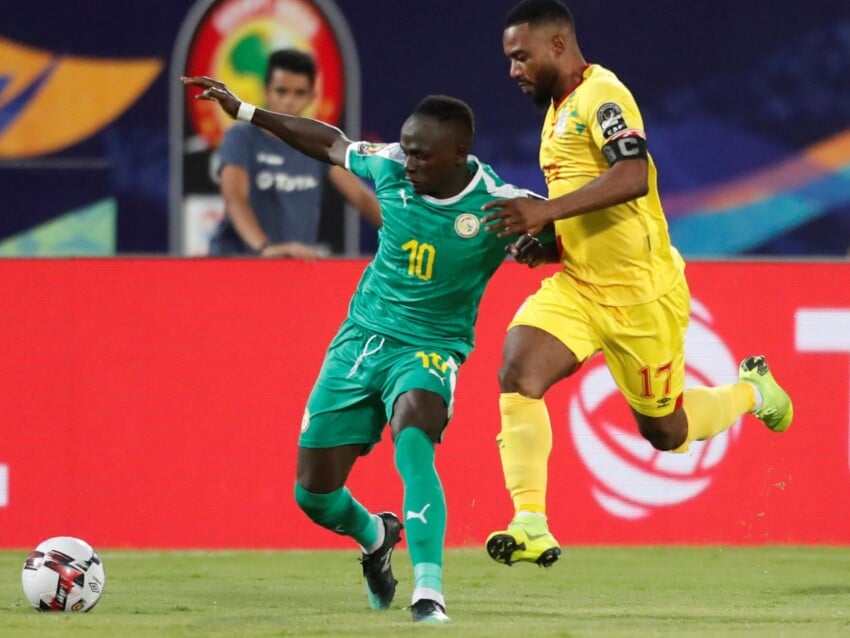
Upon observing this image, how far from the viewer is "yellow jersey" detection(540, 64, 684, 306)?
23.1 ft

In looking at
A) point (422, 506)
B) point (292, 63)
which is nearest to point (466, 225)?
point (422, 506)

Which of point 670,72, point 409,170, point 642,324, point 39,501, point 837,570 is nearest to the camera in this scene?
point 409,170

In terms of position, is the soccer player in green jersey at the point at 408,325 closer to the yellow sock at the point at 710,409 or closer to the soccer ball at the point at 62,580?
the soccer ball at the point at 62,580

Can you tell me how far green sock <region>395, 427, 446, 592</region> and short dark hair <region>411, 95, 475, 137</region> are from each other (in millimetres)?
1051

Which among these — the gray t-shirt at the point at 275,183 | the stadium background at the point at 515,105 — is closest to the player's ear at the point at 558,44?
the gray t-shirt at the point at 275,183

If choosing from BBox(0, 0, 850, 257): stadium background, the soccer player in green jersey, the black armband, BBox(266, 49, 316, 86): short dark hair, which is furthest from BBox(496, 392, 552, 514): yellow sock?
BBox(0, 0, 850, 257): stadium background

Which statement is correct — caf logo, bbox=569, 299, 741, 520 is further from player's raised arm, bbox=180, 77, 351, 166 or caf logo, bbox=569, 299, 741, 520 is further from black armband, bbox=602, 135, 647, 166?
black armband, bbox=602, 135, 647, 166

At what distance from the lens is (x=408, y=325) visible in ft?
22.7

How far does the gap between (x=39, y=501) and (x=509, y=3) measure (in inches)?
245

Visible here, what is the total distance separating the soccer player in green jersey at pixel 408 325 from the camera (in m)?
6.54

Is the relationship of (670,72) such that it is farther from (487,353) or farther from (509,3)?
(487,353)

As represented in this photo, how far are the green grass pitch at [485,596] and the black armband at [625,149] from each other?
158cm

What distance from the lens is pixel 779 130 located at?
47.1 ft

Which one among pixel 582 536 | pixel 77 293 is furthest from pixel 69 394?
pixel 582 536
